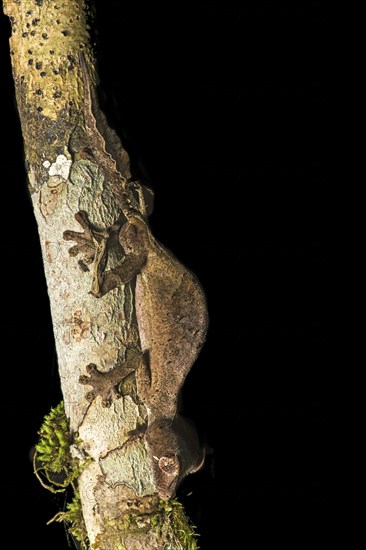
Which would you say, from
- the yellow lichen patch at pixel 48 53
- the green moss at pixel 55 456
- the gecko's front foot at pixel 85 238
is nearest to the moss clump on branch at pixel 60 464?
the green moss at pixel 55 456

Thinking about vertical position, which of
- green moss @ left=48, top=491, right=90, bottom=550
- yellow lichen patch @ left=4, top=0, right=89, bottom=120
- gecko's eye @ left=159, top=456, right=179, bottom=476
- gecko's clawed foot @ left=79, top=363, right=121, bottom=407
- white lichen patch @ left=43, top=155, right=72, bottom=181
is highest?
yellow lichen patch @ left=4, top=0, right=89, bottom=120

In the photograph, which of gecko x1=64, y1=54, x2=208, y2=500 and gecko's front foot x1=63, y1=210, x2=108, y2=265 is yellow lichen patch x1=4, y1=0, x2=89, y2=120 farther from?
gecko's front foot x1=63, y1=210, x2=108, y2=265

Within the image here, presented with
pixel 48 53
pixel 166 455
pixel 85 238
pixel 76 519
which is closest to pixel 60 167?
pixel 85 238

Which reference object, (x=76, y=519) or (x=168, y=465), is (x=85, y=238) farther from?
(x=76, y=519)

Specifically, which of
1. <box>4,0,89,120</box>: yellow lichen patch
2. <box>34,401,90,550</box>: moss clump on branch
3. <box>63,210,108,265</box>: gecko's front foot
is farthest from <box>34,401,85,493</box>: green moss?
<box>4,0,89,120</box>: yellow lichen patch

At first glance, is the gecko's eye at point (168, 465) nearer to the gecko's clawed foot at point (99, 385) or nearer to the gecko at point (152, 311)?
the gecko at point (152, 311)

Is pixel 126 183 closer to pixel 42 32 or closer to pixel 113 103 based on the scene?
pixel 113 103
